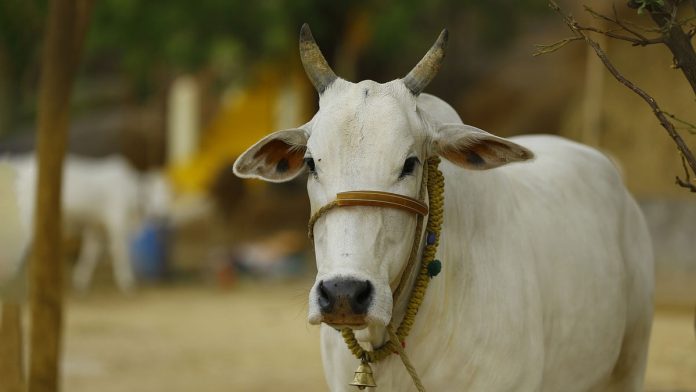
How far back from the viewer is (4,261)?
15.8 feet

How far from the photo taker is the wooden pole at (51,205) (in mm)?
5586

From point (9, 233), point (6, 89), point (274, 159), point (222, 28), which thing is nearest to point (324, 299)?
point (274, 159)

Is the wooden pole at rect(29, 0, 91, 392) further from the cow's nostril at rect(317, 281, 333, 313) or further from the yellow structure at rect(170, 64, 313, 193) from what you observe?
the yellow structure at rect(170, 64, 313, 193)

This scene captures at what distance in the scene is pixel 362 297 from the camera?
307 cm

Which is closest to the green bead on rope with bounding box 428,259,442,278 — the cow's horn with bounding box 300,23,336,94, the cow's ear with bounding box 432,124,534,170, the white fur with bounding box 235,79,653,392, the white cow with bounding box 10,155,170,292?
the white fur with bounding box 235,79,653,392

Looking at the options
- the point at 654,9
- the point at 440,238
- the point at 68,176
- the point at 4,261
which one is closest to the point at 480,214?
the point at 440,238

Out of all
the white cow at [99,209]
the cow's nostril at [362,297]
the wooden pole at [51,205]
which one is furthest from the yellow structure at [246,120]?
the cow's nostril at [362,297]

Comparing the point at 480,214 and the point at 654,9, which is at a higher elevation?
the point at 654,9

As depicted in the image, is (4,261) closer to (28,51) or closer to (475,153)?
(475,153)

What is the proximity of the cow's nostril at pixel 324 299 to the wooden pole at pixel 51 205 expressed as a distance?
293cm

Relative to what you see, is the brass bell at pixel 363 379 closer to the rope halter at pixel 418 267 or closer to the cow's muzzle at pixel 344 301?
the rope halter at pixel 418 267

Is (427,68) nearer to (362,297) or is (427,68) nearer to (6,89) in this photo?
(362,297)

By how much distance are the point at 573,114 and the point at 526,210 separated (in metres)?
12.7

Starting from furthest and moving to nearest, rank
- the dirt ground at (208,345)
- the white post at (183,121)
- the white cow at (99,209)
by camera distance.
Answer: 1. the white post at (183,121)
2. the white cow at (99,209)
3. the dirt ground at (208,345)
